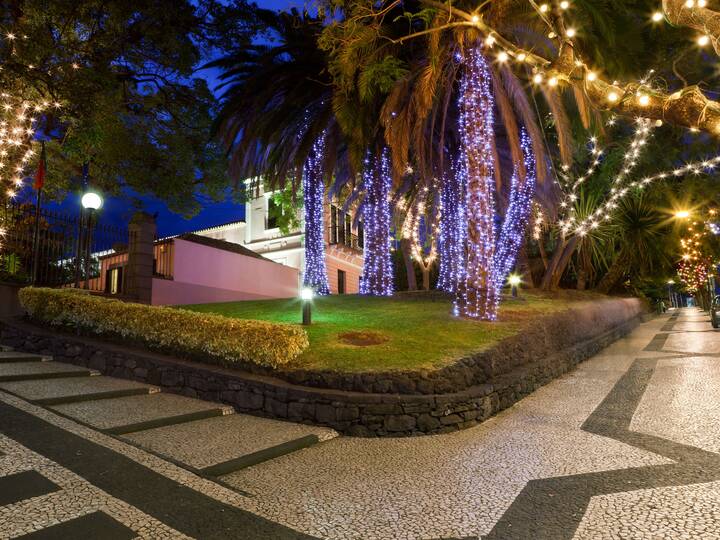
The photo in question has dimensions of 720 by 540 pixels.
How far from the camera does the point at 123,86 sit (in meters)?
15.4

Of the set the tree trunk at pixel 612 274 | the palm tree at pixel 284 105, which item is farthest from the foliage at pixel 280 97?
the tree trunk at pixel 612 274

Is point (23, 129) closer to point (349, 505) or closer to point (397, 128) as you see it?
point (397, 128)

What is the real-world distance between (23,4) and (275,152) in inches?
298

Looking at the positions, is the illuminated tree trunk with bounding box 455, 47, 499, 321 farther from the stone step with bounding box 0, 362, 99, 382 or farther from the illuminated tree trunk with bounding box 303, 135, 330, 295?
the stone step with bounding box 0, 362, 99, 382

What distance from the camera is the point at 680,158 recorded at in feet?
60.5

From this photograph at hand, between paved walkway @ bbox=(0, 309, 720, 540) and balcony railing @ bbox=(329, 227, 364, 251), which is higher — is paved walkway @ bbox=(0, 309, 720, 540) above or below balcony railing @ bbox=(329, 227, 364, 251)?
below

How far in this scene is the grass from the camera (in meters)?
6.61

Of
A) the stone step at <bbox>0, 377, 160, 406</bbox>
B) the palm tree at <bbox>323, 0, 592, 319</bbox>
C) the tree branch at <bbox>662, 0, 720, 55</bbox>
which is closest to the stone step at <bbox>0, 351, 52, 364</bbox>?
the stone step at <bbox>0, 377, 160, 406</bbox>

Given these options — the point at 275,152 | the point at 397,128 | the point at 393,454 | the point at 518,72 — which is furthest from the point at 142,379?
the point at 518,72

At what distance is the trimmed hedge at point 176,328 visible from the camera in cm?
663

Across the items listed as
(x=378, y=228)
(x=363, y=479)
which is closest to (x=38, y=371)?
(x=363, y=479)

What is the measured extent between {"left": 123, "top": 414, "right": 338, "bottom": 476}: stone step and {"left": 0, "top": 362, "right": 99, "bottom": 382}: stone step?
2.90 meters

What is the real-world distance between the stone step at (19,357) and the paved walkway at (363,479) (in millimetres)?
2338

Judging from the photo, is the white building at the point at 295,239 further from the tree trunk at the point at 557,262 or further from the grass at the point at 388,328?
the grass at the point at 388,328
